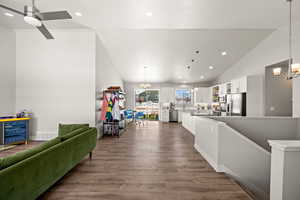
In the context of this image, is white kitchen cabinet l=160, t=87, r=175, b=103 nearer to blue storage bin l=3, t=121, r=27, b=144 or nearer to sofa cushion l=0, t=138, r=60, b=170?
blue storage bin l=3, t=121, r=27, b=144

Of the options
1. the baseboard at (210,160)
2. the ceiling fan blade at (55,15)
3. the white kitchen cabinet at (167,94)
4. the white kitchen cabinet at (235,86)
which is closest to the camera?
the ceiling fan blade at (55,15)

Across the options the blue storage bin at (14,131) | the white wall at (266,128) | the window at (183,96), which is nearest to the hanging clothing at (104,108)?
the blue storage bin at (14,131)

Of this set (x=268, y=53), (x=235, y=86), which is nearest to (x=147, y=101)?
(x=235, y=86)

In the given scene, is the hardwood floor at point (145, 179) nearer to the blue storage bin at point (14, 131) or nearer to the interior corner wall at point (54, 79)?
the interior corner wall at point (54, 79)

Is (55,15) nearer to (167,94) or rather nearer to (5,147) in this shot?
(5,147)

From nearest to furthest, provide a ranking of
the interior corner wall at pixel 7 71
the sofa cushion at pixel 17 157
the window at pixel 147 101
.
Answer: the sofa cushion at pixel 17 157, the interior corner wall at pixel 7 71, the window at pixel 147 101

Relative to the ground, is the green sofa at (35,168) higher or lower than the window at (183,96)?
lower

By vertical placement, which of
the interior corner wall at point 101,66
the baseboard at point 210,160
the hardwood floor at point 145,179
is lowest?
the hardwood floor at point 145,179

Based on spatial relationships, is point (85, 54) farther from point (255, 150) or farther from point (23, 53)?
point (255, 150)

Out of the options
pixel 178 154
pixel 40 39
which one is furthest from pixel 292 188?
pixel 40 39

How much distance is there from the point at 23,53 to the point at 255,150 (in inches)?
263

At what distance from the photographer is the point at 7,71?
169 inches

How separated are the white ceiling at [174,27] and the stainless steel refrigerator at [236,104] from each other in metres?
1.86

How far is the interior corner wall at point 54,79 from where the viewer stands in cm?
445
